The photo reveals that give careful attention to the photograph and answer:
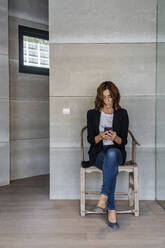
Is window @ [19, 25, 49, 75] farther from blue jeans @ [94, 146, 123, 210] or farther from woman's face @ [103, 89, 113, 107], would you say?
blue jeans @ [94, 146, 123, 210]

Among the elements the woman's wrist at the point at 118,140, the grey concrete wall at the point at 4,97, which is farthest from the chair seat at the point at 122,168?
the grey concrete wall at the point at 4,97

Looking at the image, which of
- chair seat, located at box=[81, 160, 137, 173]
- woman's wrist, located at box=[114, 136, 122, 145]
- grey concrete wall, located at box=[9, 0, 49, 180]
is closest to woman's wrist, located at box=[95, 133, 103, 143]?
woman's wrist, located at box=[114, 136, 122, 145]

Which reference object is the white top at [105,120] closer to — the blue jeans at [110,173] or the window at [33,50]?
the blue jeans at [110,173]

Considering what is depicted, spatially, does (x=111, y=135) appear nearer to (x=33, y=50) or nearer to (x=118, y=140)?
(x=118, y=140)

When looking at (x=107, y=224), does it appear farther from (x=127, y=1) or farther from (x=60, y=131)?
(x=127, y=1)

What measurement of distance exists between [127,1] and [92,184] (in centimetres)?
226

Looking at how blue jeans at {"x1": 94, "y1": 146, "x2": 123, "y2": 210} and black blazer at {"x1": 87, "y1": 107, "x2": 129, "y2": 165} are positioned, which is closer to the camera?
blue jeans at {"x1": 94, "y1": 146, "x2": 123, "y2": 210}

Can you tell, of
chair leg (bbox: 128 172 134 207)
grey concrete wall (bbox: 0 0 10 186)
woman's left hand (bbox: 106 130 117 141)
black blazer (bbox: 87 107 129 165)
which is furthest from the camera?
grey concrete wall (bbox: 0 0 10 186)

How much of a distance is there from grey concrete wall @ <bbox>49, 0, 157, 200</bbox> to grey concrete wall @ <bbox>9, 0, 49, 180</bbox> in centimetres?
134

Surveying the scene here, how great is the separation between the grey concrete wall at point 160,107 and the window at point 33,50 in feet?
7.32

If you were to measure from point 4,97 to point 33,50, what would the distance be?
103 centimetres

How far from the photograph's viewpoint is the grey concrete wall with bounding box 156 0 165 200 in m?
3.30

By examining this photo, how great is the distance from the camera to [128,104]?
359cm

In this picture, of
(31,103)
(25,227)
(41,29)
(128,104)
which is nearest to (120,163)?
(128,104)
